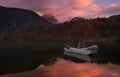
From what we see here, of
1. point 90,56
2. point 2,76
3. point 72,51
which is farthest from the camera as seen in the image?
point 72,51

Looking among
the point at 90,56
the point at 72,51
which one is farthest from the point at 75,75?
the point at 72,51

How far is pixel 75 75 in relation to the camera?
35.0 metres

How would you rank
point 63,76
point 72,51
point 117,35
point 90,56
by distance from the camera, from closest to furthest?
point 63,76, point 90,56, point 72,51, point 117,35

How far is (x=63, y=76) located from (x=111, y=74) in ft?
21.4

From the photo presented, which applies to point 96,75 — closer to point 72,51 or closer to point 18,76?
point 18,76

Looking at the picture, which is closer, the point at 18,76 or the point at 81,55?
the point at 18,76

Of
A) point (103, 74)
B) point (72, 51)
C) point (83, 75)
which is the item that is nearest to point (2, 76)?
point (83, 75)

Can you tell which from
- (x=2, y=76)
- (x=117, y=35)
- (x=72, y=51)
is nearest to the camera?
(x=2, y=76)

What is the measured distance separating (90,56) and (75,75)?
27.2 m

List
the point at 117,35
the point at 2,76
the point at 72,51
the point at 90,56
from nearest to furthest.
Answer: the point at 2,76 → the point at 90,56 → the point at 72,51 → the point at 117,35

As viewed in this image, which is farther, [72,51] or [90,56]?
[72,51]

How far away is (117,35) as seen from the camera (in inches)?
7844

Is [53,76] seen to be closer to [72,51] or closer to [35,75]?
[35,75]

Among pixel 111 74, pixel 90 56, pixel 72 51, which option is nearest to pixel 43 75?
pixel 111 74
